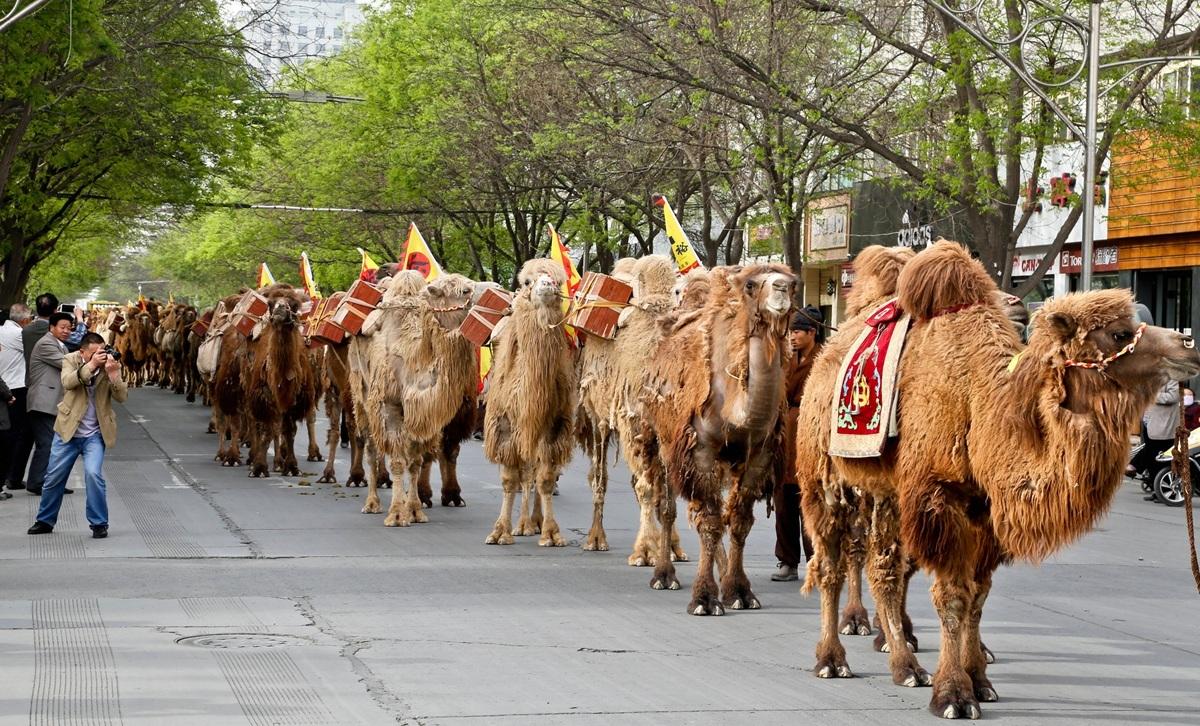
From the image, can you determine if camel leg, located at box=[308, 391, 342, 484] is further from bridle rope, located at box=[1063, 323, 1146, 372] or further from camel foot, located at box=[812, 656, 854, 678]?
bridle rope, located at box=[1063, 323, 1146, 372]

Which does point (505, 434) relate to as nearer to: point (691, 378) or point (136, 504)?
point (691, 378)

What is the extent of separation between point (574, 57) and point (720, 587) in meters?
15.5

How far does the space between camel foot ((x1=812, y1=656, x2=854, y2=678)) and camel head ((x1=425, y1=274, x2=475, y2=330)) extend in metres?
8.09

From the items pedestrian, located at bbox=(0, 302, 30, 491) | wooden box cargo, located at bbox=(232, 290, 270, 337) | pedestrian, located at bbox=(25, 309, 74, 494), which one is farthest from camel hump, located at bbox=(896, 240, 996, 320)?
wooden box cargo, located at bbox=(232, 290, 270, 337)

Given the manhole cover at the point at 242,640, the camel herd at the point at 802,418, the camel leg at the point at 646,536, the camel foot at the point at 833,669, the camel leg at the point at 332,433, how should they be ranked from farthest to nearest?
the camel leg at the point at 332,433, the camel leg at the point at 646,536, the manhole cover at the point at 242,640, the camel foot at the point at 833,669, the camel herd at the point at 802,418

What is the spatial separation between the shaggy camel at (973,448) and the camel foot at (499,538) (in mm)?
5824

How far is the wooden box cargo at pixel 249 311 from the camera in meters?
21.5

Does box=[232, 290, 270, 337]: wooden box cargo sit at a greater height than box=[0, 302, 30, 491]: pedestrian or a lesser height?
greater

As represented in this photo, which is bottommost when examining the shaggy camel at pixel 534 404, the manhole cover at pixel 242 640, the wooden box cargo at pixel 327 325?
the manhole cover at pixel 242 640

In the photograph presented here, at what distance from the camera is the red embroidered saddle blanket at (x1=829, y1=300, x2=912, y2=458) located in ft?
A: 26.5

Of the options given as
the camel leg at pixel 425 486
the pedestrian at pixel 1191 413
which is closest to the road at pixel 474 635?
the camel leg at pixel 425 486

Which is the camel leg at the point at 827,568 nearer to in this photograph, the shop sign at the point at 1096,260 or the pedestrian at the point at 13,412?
the pedestrian at the point at 13,412

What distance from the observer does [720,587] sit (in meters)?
11.3

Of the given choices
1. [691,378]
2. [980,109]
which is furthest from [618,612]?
[980,109]
